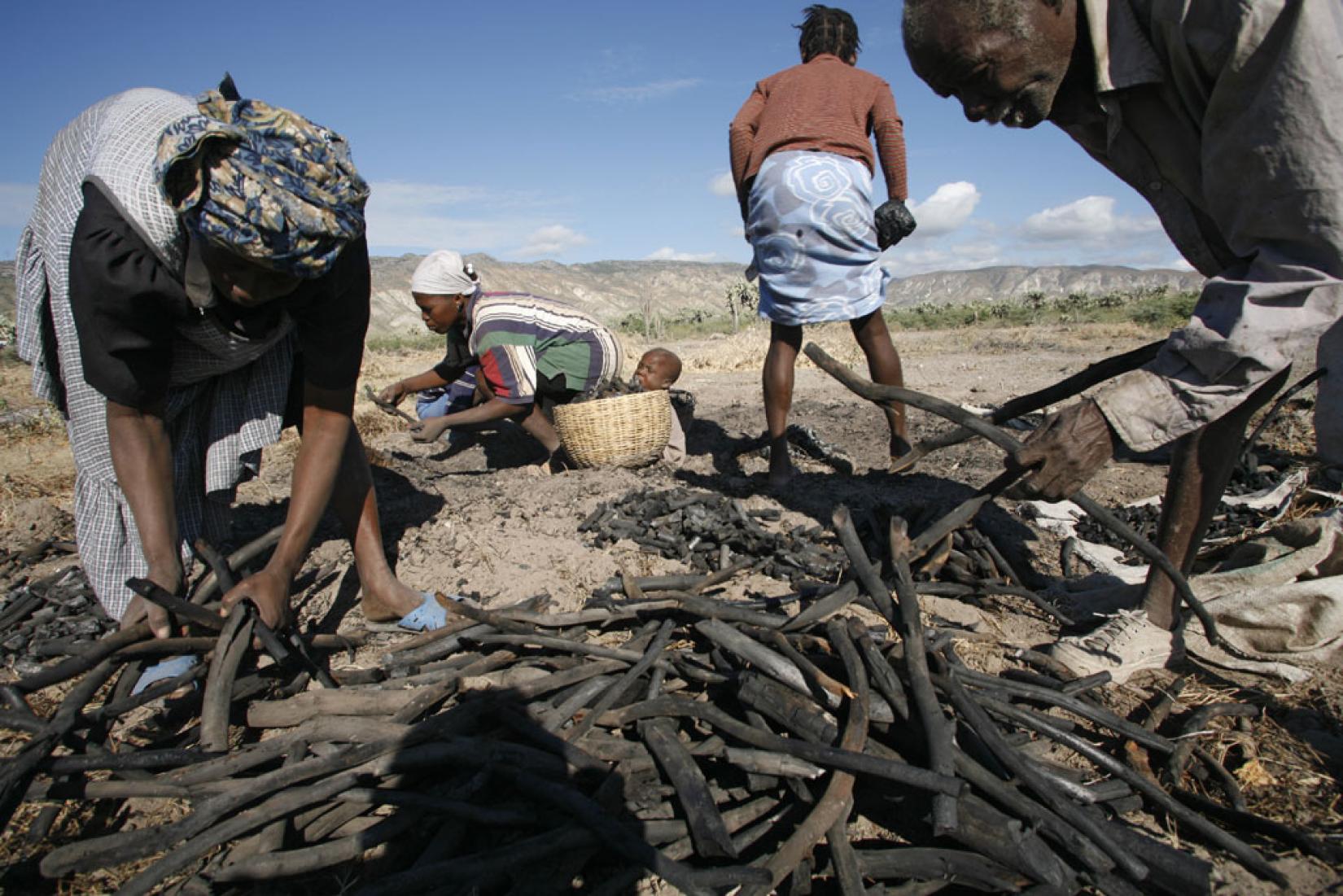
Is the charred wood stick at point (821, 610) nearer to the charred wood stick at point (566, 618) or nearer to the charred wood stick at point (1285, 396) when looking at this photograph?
the charred wood stick at point (566, 618)

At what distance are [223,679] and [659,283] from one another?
129 metres

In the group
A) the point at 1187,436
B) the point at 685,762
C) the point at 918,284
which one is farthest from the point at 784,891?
the point at 918,284

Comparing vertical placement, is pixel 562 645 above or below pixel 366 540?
below

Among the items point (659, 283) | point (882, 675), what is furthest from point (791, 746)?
point (659, 283)

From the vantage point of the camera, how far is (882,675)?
1859 mm

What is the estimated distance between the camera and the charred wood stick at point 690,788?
1.56m

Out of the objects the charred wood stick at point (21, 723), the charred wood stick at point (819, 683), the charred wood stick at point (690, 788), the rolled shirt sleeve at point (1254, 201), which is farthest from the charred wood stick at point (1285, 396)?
the charred wood stick at point (21, 723)

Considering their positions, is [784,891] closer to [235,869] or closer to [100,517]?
[235,869]

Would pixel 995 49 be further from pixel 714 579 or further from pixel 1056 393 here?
pixel 714 579

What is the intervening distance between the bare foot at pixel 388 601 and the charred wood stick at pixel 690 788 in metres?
1.24

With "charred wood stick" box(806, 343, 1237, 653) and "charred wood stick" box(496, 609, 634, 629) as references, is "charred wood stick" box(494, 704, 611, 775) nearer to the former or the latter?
"charred wood stick" box(496, 609, 634, 629)

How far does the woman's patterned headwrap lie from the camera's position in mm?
1726

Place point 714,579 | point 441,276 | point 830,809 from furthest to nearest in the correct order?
point 441,276, point 714,579, point 830,809

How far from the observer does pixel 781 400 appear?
409cm
